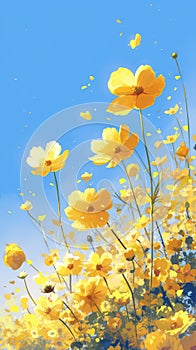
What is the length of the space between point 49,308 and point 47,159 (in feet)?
0.88

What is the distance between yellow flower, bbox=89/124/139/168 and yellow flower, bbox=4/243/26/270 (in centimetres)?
21

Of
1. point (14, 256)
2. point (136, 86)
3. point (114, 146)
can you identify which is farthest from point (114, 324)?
point (136, 86)

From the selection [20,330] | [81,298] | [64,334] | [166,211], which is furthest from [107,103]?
[20,330]

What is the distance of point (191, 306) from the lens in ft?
3.09

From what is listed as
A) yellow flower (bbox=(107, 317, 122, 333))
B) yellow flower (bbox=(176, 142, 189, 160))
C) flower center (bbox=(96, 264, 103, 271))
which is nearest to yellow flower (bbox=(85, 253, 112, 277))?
flower center (bbox=(96, 264, 103, 271))

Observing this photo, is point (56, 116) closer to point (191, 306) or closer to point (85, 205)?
point (85, 205)

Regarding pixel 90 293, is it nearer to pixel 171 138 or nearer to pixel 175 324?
pixel 175 324

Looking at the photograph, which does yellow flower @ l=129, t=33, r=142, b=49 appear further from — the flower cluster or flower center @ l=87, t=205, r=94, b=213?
flower center @ l=87, t=205, r=94, b=213

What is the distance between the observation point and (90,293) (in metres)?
0.87

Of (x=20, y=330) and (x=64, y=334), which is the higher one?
(x=20, y=330)

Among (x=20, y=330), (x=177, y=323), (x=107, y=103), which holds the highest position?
(x=107, y=103)

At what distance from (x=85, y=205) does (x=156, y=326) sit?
0.83 feet

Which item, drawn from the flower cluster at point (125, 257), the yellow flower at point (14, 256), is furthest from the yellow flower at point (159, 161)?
the yellow flower at point (14, 256)

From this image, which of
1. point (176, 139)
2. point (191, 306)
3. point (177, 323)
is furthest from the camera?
point (176, 139)
